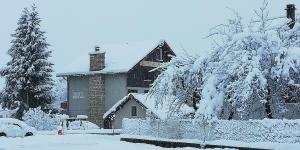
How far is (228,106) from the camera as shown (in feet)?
85.3

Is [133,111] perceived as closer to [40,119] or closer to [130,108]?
[130,108]

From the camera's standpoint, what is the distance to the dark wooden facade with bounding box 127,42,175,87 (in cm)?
5250

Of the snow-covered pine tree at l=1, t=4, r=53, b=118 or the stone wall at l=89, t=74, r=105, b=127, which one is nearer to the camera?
the snow-covered pine tree at l=1, t=4, r=53, b=118

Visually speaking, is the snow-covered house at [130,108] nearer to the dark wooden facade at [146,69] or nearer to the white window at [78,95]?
the dark wooden facade at [146,69]

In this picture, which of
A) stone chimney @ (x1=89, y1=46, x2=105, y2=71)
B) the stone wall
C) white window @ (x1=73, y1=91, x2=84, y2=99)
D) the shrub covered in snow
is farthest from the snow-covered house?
white window @ (x1=73, y1=91, x2=84, y2=99)

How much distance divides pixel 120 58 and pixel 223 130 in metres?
30.6

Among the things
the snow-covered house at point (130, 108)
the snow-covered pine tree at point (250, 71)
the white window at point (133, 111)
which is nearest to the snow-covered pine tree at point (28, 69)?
the snow-covered house at point (130, 108)

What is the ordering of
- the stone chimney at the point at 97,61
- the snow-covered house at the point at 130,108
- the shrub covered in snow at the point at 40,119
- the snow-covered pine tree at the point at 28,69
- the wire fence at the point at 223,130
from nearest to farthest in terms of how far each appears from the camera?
1. the wire fence at the point at 223,130
2. the snow-covered house at the point at 130,108
3. the shrub covered in snow at the point at 40,119
4. the snow-covered pine tree at the point at 28,69
5. the stone chimney at the point at 97,61

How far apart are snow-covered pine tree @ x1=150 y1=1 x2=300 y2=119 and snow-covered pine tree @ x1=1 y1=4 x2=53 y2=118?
26.8 meters

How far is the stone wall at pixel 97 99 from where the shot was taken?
174ft

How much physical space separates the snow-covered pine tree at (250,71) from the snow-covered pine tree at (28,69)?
26.8 metres

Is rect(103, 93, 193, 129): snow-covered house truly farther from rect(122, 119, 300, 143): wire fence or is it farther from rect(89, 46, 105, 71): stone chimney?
rect(122, 119, 300, 143): wire fence

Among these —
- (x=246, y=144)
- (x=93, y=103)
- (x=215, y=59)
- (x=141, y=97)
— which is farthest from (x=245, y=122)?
(x=93, y=103)

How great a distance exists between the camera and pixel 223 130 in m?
24.9
